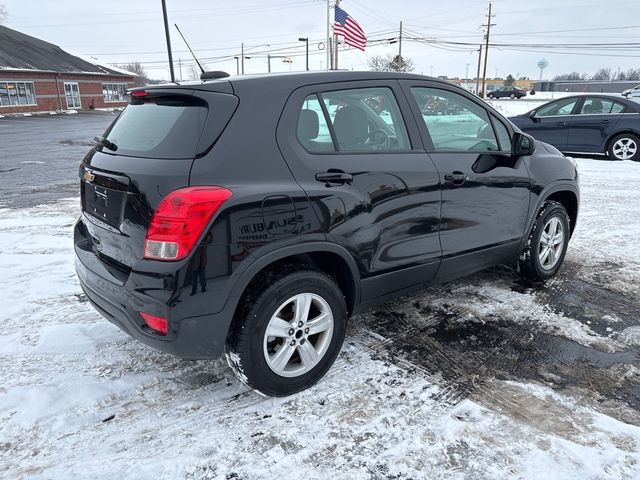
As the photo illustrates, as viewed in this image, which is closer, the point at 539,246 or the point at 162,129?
the point at 162,129

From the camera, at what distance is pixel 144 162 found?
2.44 m

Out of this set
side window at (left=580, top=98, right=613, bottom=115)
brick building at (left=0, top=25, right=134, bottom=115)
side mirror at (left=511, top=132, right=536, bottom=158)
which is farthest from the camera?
brick building at (left=0, top=25, right=134, bottom=115)

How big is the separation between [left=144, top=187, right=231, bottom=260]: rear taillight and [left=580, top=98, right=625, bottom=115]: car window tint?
11.4 m

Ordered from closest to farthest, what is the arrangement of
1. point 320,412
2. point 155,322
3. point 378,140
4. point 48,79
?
1. point 155,322
2. point 320,412
3. point 378,140
4. point 48,79

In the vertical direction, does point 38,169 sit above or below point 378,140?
below

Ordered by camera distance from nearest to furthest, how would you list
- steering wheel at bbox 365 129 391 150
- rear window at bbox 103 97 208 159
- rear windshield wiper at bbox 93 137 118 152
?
rear window at bbox 103 97 208 159, rear windshield wiper at bbox 93 137 118 152, steering wheel at bbox 365 129 391 150

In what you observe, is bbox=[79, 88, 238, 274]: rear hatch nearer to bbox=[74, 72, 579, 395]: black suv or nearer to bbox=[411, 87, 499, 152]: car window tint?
bbox=[74, 72, 579, 395]: black suv

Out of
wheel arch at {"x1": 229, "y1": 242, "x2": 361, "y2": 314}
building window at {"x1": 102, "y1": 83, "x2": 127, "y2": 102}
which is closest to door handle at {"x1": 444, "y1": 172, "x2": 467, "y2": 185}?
wheel arch at {"x1": 229, "y1": 242, "x2": 361, "y2": 314}

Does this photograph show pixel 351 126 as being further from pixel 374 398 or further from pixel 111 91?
pixel 111 91

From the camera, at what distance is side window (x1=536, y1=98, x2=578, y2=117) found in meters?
11.3

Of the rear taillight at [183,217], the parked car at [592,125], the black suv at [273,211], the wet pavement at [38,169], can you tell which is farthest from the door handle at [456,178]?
the parked car at [592,125]

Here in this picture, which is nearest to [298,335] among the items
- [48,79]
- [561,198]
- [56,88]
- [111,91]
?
[561,198]

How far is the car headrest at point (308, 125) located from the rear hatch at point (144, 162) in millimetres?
380

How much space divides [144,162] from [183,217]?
1.40 ft
